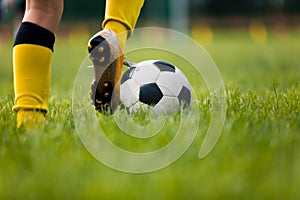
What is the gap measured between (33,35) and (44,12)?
104mm

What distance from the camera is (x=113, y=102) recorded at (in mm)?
2510

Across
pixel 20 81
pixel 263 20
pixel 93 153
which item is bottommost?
pixel 93 153

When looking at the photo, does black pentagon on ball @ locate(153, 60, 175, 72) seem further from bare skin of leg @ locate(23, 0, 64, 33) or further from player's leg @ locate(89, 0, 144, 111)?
bare skin of leg @ locate(23, 0, 64, 33)

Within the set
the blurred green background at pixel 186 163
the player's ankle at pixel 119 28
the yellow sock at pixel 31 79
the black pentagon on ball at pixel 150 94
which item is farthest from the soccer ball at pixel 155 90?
the yellow sock at pixel 31 79

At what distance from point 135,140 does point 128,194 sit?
657 mm

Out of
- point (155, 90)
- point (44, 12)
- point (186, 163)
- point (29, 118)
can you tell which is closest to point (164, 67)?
point (155, 90)

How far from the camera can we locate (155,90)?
2.68m

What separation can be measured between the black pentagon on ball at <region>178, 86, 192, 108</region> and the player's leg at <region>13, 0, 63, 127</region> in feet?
1.99

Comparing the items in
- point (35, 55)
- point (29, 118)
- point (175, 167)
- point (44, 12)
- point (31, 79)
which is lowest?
point (175, 167)

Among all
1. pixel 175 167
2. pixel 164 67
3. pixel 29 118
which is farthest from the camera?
pixel 164 67

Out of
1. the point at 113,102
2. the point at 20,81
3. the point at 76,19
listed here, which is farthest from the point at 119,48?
the point at 76,19

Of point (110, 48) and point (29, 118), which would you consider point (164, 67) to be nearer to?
point (110, 48)

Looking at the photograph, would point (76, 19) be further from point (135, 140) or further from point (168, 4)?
point (135, 140)

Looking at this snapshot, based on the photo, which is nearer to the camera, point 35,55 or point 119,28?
point 35,55
